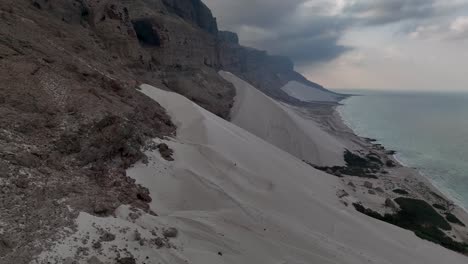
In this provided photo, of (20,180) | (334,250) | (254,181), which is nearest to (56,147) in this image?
(20,180)

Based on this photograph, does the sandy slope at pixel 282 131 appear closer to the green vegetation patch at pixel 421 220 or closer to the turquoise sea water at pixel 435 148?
the turquoise sea water at pixel 435 148

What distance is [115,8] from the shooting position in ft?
124

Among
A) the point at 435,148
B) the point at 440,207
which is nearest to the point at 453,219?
the point at 440,207

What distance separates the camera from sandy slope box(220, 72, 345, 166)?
157 ft

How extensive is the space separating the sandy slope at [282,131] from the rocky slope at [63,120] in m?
19.6

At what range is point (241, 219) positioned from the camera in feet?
54.9

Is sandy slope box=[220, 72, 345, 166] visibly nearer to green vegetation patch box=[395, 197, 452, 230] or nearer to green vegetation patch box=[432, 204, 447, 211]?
green vegetation patch box=[432, 204, 447, 211]

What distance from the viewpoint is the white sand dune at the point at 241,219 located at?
516 inches

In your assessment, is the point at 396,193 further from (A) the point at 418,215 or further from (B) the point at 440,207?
(A) the point at 418,215

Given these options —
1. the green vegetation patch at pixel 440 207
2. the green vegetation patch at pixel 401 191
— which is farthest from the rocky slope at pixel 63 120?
the green vegetation patch at pixel 440 207

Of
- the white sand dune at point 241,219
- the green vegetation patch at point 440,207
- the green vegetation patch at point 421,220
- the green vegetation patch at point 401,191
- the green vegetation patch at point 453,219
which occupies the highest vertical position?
the green vegetation patch at point 440,207

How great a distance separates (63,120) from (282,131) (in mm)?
38708

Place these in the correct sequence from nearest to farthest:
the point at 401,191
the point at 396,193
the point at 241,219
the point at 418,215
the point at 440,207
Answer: the point at 241,219
the point at 418,215
the point at 440,207
the point at 396,193
the point at 401,191

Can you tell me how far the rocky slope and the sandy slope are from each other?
19.6 metres
